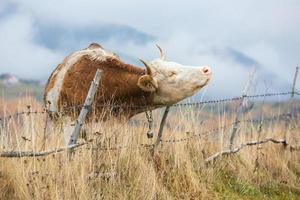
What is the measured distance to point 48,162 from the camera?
23.1 ft

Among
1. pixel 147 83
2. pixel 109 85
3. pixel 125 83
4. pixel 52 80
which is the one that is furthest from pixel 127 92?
pixel 52 80

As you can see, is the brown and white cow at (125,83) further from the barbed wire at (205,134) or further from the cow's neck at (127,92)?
the barbed wire at (205,134)

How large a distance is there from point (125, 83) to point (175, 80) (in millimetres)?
765

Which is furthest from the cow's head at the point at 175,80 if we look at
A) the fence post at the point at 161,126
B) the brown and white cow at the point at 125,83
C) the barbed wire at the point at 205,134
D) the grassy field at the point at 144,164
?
the barbed wire at the point at 205,134

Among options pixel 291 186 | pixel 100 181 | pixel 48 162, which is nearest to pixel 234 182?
pixel 291 186

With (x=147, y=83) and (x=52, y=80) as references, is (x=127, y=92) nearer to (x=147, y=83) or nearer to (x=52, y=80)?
(x=147, y=83)

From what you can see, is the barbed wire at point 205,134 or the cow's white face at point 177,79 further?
the cow's white face at point 177,79

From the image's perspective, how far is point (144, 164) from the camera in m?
7.86

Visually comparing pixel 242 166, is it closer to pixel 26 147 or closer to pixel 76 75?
pixel 76 75

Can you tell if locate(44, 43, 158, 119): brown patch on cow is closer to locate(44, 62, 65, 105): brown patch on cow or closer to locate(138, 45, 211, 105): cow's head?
locate(44, 62, 65, 105): brown patch on cow

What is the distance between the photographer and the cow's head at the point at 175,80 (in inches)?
368

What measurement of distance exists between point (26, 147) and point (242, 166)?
3.88 m

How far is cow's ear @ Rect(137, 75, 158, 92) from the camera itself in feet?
29.8

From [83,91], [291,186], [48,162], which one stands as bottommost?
[291,186]
